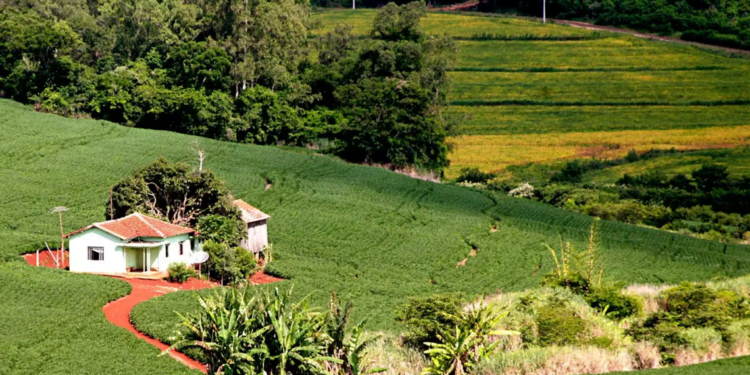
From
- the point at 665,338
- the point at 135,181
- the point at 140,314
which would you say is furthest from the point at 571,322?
the point at 135,181

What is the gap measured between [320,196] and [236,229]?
16469mm

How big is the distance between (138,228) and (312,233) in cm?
1429

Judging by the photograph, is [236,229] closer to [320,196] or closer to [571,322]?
[320,196]

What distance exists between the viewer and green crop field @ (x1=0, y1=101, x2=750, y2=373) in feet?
135

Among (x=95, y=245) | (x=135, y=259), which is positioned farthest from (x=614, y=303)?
(x=95, y=245)

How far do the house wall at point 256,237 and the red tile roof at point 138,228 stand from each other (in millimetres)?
4207

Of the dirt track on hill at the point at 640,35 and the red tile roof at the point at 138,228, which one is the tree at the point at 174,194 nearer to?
the red tile roof at the point at 138,228

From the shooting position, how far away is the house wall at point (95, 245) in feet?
157

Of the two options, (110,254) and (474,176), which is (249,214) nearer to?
(110,254)

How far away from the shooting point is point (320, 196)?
68.6 m

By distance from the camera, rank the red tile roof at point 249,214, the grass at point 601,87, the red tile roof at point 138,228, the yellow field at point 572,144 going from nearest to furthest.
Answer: the red tile roof at point 138,228 < the red tile roof at point 249,214 < the yellow field at point 572,144 < the grass at point 601,87

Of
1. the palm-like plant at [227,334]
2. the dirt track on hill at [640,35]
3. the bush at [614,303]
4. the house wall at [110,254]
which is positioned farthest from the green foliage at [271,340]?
the dirt track on hill at [640,35]

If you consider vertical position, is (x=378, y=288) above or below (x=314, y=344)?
below

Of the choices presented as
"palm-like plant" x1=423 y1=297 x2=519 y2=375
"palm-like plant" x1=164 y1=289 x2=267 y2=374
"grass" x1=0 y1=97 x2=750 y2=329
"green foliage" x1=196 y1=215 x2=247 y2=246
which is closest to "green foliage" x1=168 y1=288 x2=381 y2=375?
"palm-like plant" x1=164 y1=289 x2=267 y2=374
